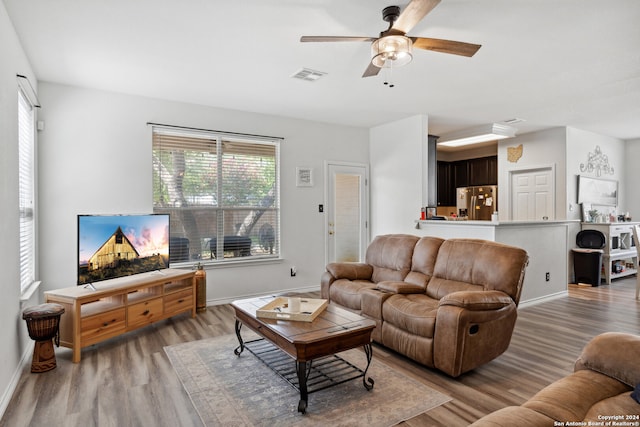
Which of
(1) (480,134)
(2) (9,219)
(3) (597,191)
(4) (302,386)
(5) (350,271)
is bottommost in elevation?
(4) (302,386)

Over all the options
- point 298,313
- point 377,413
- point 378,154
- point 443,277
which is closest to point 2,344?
point 298,313

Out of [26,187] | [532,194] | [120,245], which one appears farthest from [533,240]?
[26,187]

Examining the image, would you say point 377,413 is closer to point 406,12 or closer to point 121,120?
point 406,12

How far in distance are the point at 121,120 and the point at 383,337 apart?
3.86m

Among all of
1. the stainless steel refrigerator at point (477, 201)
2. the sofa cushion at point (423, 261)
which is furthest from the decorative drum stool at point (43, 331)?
the stainless steel refrigerator at point (477, 201)

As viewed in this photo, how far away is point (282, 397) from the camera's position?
8.06 ft

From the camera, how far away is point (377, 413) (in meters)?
2.26

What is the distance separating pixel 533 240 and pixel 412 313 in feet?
9.43

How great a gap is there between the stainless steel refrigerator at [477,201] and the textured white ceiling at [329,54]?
8.48 ft

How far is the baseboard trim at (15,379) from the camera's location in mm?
2329

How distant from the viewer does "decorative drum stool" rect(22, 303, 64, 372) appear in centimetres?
279

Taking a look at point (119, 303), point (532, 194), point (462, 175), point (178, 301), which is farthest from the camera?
point (462, 175)

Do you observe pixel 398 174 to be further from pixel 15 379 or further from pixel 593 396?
pixel 15 379

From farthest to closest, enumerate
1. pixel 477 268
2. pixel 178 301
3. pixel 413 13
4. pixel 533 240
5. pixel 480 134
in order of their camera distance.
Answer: pixel 480 134, pixel 533 240, pixel 178 301, pixel 477 268, pixel 413 13
